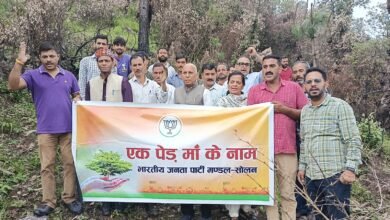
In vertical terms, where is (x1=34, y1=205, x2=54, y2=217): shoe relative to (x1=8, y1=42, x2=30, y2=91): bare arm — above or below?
below

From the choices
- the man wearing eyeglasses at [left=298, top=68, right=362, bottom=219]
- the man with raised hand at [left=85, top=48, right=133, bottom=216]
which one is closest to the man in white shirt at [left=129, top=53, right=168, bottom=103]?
the man with raised hand at [left=85, top=48, right=133, bottom=216]

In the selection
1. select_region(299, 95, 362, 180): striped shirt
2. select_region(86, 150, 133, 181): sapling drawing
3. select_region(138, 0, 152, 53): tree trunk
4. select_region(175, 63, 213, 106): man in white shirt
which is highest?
select_region(138, 0, 152, 53): tree trunk

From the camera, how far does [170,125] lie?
17.2ft

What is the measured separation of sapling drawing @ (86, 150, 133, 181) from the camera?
5.27 m

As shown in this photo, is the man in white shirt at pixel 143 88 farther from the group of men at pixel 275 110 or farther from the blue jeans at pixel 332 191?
the blue jeans at pixel 332 191

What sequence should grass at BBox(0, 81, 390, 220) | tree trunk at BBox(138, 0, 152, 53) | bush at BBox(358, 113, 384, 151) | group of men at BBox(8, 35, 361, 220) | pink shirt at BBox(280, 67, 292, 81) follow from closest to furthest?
Result: group of men at BBox(8, 35, 361, 220) < grass at BBox(0, 81, 390, 220) < pink shirt at BBox(280, 67, 292, 81) < bush at BBox(358, 113, 384, 151) < tree trunk at BBox(138, 0, 152, 53)

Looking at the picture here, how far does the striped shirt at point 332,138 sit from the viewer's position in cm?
423

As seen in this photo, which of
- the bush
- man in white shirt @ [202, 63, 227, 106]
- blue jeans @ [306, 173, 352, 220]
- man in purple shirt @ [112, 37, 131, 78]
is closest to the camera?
blue jeans @ [306, 173, 352, 220]

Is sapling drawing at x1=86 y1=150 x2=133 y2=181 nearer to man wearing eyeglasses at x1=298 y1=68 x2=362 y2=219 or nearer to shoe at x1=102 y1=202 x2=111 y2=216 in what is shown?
shoe at x1=102 y1=202 x2=111 y2=216

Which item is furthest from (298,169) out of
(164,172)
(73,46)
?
(73,46)

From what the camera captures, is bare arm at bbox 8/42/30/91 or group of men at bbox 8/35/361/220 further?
bare arm at bbox 8/42/30/91

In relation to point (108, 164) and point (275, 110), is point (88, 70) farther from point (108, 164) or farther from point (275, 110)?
point (275, 110)

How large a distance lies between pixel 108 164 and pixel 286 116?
6.82 ft

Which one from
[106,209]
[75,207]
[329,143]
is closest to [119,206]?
[106,209]
